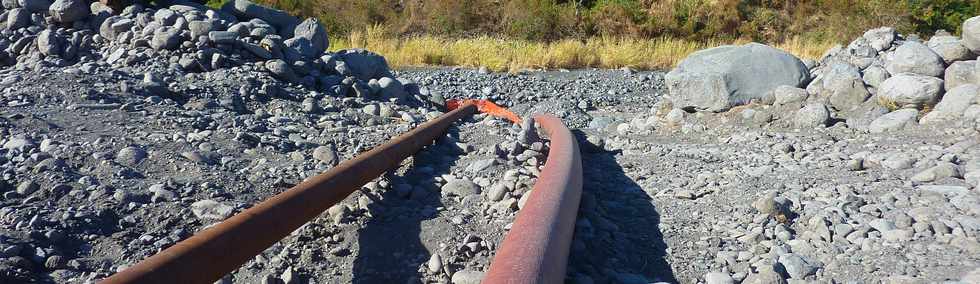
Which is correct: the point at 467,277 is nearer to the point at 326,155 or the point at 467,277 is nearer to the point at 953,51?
the point at 326,155

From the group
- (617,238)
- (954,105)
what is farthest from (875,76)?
(617,238)

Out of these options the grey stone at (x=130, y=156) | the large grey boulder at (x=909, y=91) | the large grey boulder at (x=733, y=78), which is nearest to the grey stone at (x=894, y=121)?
the large grey boulder at (x=909, y=91)

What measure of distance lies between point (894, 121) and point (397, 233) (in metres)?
3.32

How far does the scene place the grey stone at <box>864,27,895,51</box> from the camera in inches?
229

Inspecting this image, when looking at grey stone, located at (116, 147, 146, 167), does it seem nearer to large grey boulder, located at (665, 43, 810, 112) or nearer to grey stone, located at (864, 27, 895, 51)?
large grey boulder, located at (665, 43, 810, 112)

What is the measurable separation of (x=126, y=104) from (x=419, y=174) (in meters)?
1.74

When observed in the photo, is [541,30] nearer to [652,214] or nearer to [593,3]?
[593,3]

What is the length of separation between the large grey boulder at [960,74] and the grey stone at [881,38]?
42.1 inches

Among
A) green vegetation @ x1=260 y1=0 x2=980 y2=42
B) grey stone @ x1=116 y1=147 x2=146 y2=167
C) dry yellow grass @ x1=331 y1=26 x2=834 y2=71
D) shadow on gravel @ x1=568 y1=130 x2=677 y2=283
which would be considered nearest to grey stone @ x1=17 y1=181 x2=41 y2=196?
grey stone @ x1=116 y1=147 x2=146 y2=167

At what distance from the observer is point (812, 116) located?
4855mm

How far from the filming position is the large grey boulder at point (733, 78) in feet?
18.3

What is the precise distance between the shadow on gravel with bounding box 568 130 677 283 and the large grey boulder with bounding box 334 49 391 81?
9.54ft

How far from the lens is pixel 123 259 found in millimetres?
2342

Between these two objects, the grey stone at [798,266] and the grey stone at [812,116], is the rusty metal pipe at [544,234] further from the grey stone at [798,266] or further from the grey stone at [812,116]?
the grey stone at [812,116]
